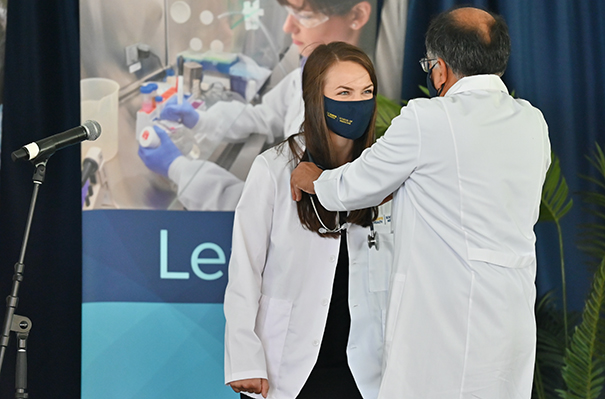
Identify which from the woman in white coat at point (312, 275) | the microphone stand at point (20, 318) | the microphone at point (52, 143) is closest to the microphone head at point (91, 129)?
the microphone at point (52, 143)

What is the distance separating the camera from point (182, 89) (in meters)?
2.76

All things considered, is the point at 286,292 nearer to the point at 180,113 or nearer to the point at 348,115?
the point at 348,115

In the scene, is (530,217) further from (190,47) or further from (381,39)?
(190,47)

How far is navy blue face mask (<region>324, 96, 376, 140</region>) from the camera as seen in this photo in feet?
5.92

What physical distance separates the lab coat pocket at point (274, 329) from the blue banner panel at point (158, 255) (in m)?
1.09

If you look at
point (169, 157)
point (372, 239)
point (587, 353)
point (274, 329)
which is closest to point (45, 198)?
point (169, 157)

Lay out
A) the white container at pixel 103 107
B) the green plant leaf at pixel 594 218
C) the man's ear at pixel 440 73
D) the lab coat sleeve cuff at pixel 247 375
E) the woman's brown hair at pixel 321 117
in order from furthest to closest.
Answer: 1. the white container at pixel 103 107
2. the green plant leaf at pixel 594 218
3. the woman's brown hair at pixel 321 117
4. the lab coat sleeve cuff at pixel 247 375
5. the man's ear at pixel 440 73

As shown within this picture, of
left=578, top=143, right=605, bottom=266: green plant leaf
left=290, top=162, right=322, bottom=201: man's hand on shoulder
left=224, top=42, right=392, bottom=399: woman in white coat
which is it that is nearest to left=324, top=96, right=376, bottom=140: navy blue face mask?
left=224, top=42, right=392, bottom=399: woman in white coat

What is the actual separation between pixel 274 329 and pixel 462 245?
62 centimetres

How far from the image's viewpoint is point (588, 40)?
112 inches

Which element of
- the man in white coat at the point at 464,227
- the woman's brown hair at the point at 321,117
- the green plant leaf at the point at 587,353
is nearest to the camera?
the man in white coat at the point at 464,227

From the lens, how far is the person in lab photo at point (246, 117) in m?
2.76

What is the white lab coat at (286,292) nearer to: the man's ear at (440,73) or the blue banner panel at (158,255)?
the man's ear at (440,73)

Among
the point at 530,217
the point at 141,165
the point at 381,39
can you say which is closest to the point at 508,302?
the point at 530,217
